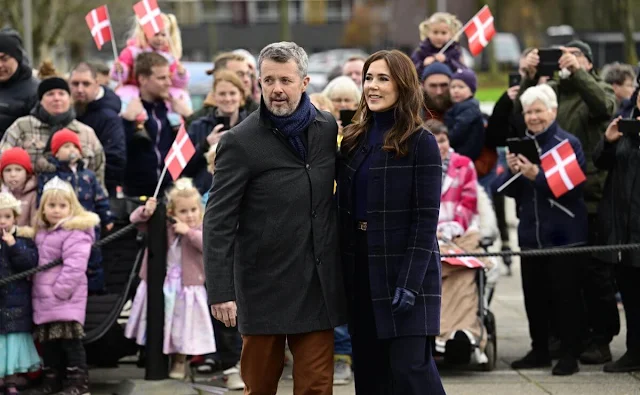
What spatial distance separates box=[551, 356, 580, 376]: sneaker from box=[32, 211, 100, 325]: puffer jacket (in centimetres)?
320

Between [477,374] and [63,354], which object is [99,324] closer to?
[63,354]

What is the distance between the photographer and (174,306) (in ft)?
28.4

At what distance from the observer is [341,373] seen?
855 centimetres

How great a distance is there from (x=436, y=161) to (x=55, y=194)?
3.09m

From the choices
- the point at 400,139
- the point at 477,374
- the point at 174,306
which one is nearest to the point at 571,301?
the point at 477,374

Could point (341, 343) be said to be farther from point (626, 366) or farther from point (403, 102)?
point (403, 102)

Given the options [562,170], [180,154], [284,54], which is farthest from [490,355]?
[284,54]

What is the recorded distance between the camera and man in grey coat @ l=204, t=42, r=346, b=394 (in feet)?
19.5

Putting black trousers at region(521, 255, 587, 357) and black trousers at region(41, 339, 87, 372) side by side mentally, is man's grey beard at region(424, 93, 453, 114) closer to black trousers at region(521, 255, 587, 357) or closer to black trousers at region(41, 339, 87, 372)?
black trousers at region(521, 255, 587, 357)

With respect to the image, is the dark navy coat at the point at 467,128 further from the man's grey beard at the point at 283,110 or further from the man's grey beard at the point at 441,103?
the man's grey beard at the point at 283,110

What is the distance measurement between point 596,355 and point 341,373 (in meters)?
1.93

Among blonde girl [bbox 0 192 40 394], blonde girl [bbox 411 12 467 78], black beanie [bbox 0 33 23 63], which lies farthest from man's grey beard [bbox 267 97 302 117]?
blonde girl [bbox 411 12 467 78]

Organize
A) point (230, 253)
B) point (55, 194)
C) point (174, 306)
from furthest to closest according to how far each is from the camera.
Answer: point (174, 306) → point (55, 194) → point (230, 253)

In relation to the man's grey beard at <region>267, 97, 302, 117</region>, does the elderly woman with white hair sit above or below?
below
